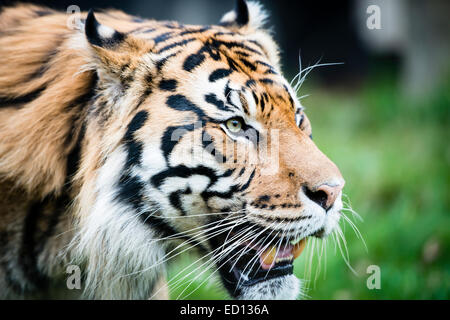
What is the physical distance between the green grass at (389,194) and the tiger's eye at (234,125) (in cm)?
79

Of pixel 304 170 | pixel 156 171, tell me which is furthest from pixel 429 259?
pixel 156 171

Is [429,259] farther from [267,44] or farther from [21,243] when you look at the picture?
[21,243]

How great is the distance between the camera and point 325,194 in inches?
86.2

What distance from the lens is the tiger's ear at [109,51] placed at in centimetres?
227

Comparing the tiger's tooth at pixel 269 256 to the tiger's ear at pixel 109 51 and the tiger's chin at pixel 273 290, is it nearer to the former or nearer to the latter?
the tiger's chin at pixel 273 290

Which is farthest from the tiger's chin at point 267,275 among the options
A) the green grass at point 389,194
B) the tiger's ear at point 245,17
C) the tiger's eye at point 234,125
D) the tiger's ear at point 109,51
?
the tiger's ear at point 245,17

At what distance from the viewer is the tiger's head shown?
7.37 ft

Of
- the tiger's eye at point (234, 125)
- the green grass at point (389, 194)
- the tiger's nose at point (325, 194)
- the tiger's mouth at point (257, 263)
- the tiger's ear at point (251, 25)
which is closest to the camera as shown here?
the tiger's nose at point (325, 194)

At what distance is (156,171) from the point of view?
229cm

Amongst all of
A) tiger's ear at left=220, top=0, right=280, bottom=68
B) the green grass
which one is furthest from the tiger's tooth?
tiger's ear at left=220, top=0, right=280, bottom=68

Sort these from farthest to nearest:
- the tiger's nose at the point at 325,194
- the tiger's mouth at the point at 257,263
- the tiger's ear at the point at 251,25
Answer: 1. the tiger's ear at the point at 251,25
2. the tiger's mouth at the point at 257,263
3. the tiger's nose at the point at 325,194

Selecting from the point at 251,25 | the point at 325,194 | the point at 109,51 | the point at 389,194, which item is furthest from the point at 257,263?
the point at 389,194

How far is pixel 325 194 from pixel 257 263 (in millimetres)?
540
